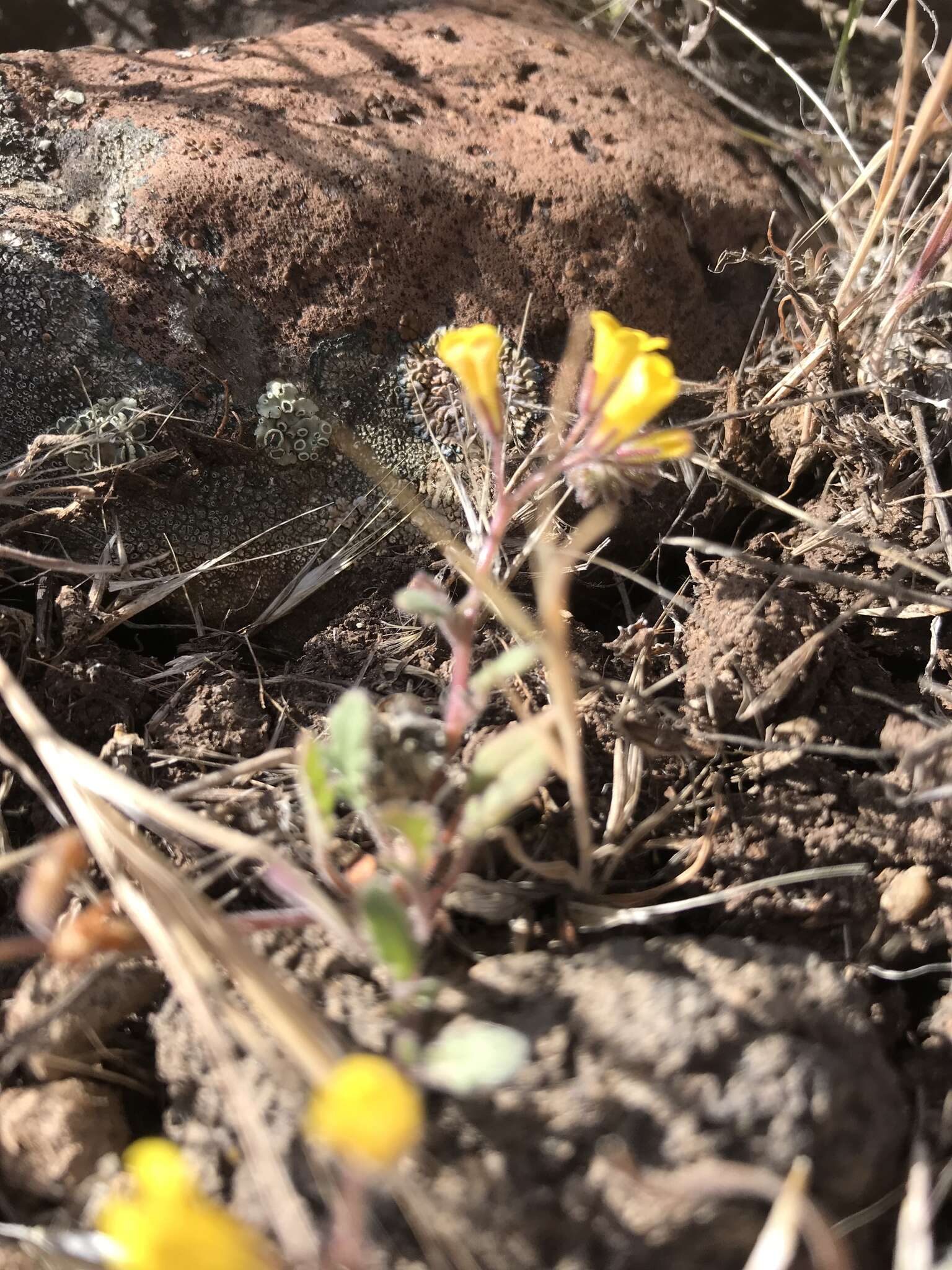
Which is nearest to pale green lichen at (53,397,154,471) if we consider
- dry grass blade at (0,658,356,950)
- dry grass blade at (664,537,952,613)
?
dry grass blade at (0,658,356,950)

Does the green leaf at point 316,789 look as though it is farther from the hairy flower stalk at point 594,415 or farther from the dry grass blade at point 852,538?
the dry grass blade at point 852,538

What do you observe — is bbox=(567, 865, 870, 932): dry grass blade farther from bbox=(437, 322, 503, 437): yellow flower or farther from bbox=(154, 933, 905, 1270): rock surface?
bbox=(437, 322, 503, 437): yellow flower

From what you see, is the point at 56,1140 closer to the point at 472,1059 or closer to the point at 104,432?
the point at 472,1059

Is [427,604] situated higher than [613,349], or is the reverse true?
[613,349]

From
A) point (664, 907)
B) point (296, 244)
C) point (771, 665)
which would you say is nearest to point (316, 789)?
point (664, 907)

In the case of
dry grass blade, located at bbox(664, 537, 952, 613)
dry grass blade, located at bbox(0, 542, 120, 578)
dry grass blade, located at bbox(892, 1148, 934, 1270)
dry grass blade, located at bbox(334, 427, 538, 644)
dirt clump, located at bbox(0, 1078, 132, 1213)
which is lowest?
dirt clump, located at bbox(0, 1078, 132, 1213)

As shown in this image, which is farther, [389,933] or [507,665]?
[507,665]

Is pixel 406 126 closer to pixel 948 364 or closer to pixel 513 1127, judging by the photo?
pixel 948 364
